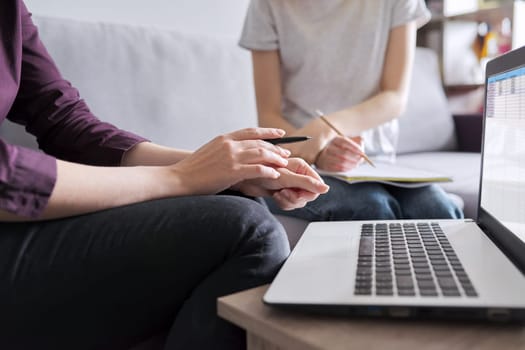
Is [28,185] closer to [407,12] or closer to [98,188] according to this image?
[98,188]

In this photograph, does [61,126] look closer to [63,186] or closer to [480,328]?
[63,186]

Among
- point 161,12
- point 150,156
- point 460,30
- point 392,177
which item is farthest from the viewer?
point 460,30

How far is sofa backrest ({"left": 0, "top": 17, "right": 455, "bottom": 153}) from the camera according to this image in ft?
3.52

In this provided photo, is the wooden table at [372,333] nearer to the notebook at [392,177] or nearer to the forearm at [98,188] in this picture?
the forearm at [98,188]

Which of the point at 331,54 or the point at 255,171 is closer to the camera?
the point at 255,171

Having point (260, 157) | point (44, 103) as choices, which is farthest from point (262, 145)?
point (44, 103)

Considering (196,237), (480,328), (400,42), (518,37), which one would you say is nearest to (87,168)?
(196,237)

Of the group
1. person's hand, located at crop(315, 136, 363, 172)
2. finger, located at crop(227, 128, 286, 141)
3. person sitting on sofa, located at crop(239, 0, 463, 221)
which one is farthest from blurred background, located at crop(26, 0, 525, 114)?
finger, located at crop(227, 128, 286, 141)

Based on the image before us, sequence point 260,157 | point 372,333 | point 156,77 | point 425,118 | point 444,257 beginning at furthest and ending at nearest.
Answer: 1. point 425,118
2. point 156,77
3. point 260,157
4. point 444,257
5. point 372,333

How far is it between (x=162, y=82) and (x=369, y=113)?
494 millimetres

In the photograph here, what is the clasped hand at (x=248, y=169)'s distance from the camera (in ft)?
2.01

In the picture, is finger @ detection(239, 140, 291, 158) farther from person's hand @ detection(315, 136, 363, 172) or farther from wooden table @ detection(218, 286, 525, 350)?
person's hand @ detection(315, 136, 363, 172)

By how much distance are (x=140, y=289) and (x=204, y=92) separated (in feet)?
2.61

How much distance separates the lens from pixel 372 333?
41 cm
